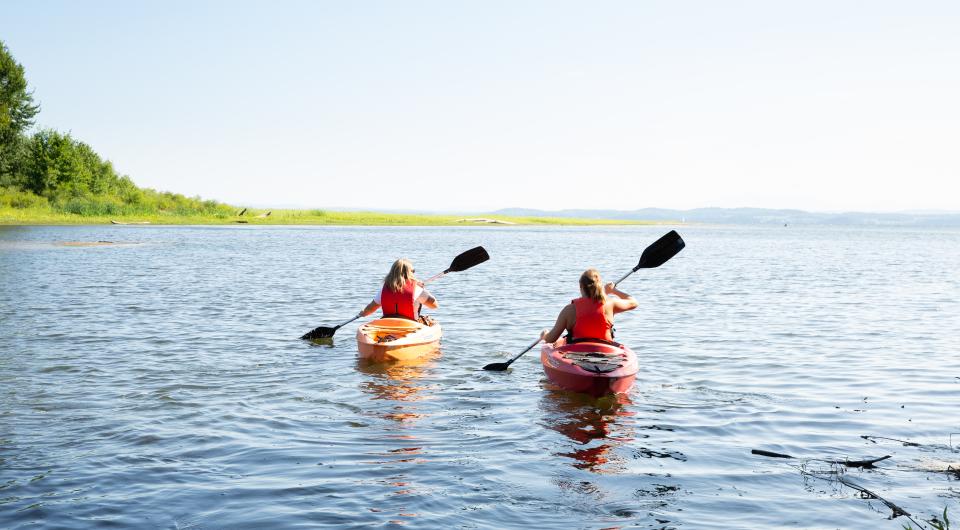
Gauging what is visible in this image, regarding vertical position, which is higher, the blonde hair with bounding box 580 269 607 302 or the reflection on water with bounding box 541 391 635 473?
the blonde hair with bounding box 580 269 607 302

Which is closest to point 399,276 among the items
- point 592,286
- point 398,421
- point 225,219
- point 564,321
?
point 564,321

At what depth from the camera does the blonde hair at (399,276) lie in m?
14.2

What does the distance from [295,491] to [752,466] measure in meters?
4.10

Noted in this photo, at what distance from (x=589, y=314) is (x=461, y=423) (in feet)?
8.73

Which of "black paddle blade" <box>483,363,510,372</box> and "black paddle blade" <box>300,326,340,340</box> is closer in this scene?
"black paddle blade" <box>483,363,510,372</box>

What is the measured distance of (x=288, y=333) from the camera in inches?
685

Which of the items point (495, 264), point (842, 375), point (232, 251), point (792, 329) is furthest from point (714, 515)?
point (232, 251)

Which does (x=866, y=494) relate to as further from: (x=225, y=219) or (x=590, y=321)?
(x=225, y=219)

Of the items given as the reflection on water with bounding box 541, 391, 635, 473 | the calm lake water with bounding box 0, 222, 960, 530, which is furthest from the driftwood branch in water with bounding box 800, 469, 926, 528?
the reflection on water with bounding box 541, 391, 635, 473

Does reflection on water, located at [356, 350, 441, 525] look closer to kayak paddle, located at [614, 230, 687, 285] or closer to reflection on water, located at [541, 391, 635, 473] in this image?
reflection on water, located at [541, 391, 635, 473]

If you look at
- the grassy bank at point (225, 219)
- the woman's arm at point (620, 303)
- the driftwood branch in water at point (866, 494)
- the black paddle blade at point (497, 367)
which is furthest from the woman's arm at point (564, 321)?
the grassy bank at point (225, 219)

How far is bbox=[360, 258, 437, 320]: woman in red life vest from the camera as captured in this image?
47.0 ft

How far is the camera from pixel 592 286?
1126 cm

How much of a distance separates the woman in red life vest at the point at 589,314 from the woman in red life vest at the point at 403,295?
Result: 10.8ft
